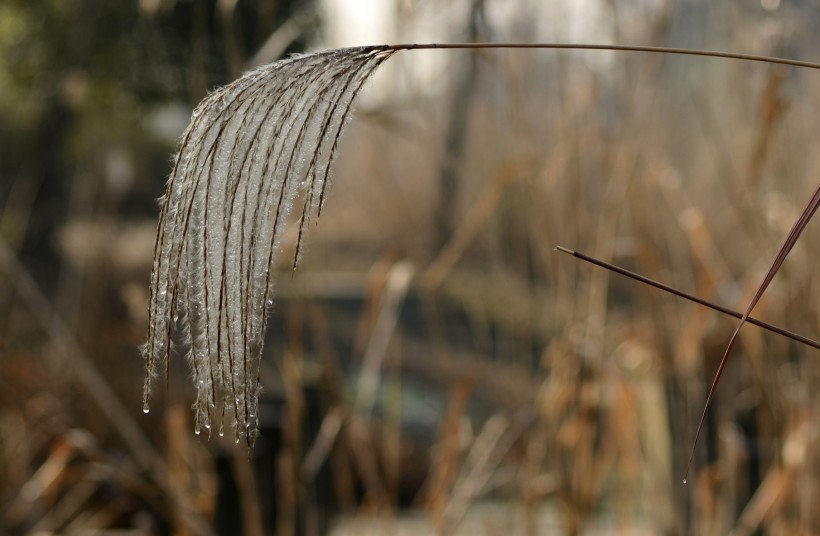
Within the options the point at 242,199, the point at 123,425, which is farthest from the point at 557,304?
the point at 242,199

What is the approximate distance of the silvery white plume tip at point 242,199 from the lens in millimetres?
369

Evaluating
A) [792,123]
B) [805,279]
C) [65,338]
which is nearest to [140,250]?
[65,338]

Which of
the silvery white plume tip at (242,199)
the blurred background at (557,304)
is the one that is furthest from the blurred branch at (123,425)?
the silvery white plume tip at (242,199)

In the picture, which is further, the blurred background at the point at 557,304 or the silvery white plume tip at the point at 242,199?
the blurred background at the point at 557,304

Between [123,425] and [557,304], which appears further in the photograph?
[557,304]

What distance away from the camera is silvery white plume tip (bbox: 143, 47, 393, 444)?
0.37 m

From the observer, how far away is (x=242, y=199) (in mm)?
388

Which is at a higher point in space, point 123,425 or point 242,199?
point 242,199

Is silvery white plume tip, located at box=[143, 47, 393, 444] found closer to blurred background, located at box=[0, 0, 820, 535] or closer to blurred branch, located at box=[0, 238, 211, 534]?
blurred background, located at box=[0, 0, 820, 535]

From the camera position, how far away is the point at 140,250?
4.29 meters

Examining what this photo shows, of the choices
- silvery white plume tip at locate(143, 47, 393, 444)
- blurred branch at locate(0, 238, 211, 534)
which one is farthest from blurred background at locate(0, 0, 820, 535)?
silvery white plume tip at locate(143, 47, 393, 444)

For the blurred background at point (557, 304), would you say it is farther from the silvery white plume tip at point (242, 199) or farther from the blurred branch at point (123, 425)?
the silvery white plume tip at point (242, 199)

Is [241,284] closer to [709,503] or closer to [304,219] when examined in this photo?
[304,219]

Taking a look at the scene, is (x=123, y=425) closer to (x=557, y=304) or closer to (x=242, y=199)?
(x=557, y=304)
